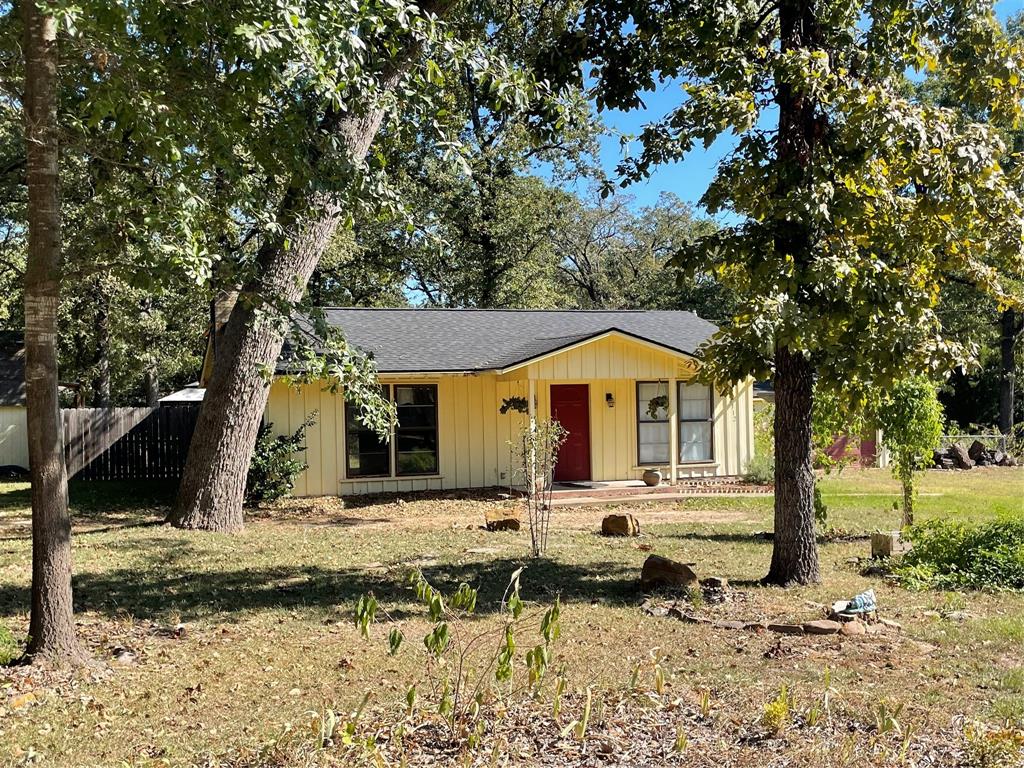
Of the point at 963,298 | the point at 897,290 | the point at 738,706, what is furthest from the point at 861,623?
the point at 963,298

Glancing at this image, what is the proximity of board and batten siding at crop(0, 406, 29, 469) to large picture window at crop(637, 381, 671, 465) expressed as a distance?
63.1 feet

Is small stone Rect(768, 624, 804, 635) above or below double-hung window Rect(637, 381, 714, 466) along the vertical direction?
below

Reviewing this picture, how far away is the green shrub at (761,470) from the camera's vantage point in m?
17.7

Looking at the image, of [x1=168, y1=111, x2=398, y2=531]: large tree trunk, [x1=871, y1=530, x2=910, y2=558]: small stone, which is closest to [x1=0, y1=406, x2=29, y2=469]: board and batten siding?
[x1=168, y1=111, x2=398, y2=531]: large tree trunk

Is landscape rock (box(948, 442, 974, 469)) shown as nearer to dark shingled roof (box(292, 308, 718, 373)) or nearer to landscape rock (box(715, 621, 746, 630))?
dark shingled roof (box(292, 308, 718, 373))

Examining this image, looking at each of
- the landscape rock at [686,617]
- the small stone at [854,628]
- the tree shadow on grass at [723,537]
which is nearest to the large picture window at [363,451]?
the tree shadow on grass at [723,537]

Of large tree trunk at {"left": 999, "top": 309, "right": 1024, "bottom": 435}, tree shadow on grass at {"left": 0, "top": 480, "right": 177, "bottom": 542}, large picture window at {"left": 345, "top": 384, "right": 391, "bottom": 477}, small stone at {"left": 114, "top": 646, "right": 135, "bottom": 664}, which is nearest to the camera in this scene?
small stone at {"left": 114, "top": 646, "right": 135, "bottom": 664}

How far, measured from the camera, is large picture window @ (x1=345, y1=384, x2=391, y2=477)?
15.9m

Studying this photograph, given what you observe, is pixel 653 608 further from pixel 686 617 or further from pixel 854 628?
pixel 854 628

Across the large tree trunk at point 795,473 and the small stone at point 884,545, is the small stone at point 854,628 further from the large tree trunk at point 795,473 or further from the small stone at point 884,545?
the small stone at point 884,545

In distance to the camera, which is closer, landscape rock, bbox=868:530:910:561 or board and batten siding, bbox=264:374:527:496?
landscape rock, bbox=868:530:910:561

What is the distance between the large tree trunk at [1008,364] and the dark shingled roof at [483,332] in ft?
49.4

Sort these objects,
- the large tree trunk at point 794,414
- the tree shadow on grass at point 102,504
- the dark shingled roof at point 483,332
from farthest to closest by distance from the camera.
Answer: the dark shingled roof at point 483,332 → the tree shadow on grass at point 102,504 → the large tree trunk at point 794,414

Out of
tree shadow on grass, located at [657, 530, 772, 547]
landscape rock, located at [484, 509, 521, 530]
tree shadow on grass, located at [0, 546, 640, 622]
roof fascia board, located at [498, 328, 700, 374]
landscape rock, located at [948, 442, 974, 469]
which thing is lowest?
tree shadow on grass, located at [657, 530, 772, 547]
